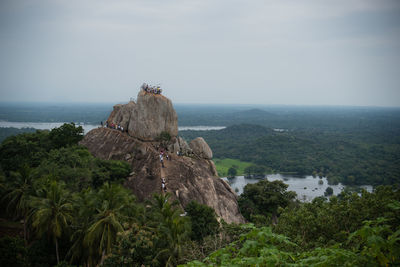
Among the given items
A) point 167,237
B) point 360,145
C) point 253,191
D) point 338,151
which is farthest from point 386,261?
point 360,145

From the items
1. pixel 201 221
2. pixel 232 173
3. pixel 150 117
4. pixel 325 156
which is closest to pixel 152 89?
pixel 150 117

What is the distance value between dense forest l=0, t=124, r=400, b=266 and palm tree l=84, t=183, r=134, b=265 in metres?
0.07

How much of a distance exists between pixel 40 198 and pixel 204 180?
20.1 metres

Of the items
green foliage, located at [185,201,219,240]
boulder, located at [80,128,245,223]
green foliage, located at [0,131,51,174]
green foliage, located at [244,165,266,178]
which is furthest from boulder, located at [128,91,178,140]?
green foliage, located at [244,165,266,178]

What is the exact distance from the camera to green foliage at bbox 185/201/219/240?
2511cm

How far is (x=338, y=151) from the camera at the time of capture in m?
155

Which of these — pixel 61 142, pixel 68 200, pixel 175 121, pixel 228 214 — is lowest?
pixel 228 214

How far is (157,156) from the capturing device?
115 ft

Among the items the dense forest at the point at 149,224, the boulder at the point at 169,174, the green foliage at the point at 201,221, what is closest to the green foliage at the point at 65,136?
the dense forest at the point at 149,224

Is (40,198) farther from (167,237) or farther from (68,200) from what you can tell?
(167,237)

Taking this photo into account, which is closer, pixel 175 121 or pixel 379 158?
pixel 175 121

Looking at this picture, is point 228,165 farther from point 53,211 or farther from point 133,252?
point 133,252

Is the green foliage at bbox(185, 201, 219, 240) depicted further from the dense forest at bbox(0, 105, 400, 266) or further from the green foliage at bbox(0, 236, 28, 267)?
the green foliage at bbox(0, 236, 28, 267)

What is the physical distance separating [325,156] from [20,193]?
492 ft
